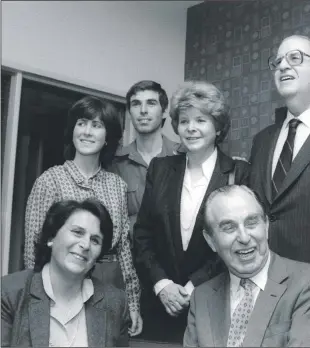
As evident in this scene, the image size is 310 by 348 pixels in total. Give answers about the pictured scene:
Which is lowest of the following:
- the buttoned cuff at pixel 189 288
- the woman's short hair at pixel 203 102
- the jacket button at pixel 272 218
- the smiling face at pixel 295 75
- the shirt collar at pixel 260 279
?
the buttoned cuff at pixel 189 288

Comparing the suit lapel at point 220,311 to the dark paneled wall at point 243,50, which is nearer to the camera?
the suit lapel at point 220,311

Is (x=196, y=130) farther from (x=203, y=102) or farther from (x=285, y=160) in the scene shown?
(x=285, y=160)

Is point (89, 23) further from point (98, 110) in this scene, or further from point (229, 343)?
point (229, 343)

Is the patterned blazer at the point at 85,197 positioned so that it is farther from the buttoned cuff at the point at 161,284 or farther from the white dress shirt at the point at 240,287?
the white dress shirt at the point at 240,287

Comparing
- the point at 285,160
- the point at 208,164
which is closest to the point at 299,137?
the point at 285,160

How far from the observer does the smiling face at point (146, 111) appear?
2.69 metres

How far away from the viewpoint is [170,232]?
223 cm

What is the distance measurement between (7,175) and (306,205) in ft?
5.74

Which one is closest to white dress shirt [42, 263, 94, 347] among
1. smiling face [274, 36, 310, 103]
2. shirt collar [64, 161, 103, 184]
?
shirt collar [64, 161, 103, 184]

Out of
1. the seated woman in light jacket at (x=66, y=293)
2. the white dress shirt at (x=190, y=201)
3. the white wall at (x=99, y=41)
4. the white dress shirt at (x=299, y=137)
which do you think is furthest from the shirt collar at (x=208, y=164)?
the white wall at (x=99, y=41)

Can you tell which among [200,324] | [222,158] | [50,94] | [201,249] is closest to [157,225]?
[201,249]

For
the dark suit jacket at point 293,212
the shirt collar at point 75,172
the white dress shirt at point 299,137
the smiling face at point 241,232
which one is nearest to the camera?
the smiling face at point 241,232

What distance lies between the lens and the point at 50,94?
11.6ft

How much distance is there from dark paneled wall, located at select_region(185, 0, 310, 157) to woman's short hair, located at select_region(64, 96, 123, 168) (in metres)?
1.27
